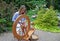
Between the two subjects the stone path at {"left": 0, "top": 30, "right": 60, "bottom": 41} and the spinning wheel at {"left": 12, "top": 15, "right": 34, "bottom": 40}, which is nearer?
the spinning wheel at {"left": 12, "top": 15, "right": 34, "bottom": 40}

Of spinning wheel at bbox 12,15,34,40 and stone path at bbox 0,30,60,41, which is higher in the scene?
spinning wheel at bbox 12,15,34,40

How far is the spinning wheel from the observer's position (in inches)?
278

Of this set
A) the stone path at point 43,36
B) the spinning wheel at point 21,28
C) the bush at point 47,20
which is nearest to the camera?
the spinning wheel at point 21,28

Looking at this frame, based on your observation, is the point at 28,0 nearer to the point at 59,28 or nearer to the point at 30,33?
the point at 59,28

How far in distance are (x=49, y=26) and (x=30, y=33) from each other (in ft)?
11.2

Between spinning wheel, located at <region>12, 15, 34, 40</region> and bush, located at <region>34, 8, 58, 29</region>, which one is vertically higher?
spinning wheel, located at <region>12, 15, 34, 40</region>

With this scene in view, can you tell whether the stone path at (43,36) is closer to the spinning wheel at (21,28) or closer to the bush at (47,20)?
the bush at (47,20)

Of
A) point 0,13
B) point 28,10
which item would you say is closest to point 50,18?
point 0,13

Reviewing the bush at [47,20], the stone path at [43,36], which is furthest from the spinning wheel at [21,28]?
the bush at [47,20]

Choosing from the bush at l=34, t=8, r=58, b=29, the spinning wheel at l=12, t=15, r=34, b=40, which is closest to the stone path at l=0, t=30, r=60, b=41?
the bush at l=34, t=8, r=58, b=29

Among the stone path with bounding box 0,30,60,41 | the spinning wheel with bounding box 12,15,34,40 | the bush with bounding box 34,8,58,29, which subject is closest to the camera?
the spinning wheel with bounding box 12,15,34,40

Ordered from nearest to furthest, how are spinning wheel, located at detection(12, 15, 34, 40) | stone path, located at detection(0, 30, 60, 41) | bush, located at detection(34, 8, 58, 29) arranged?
1. spinning wheel, located at detection(12, 15, 34, 40)
2. stone path, located at detection(0, 30, 60, 41)
3. bush, located at detection(34, 8, 58, 29)

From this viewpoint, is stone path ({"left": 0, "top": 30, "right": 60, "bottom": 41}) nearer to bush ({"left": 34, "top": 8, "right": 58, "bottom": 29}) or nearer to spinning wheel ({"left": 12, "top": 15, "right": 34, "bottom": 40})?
bush ({"left": 34, "top": 8, "right": 58, "bottom": 29})

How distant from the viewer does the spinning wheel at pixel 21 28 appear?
706cm
